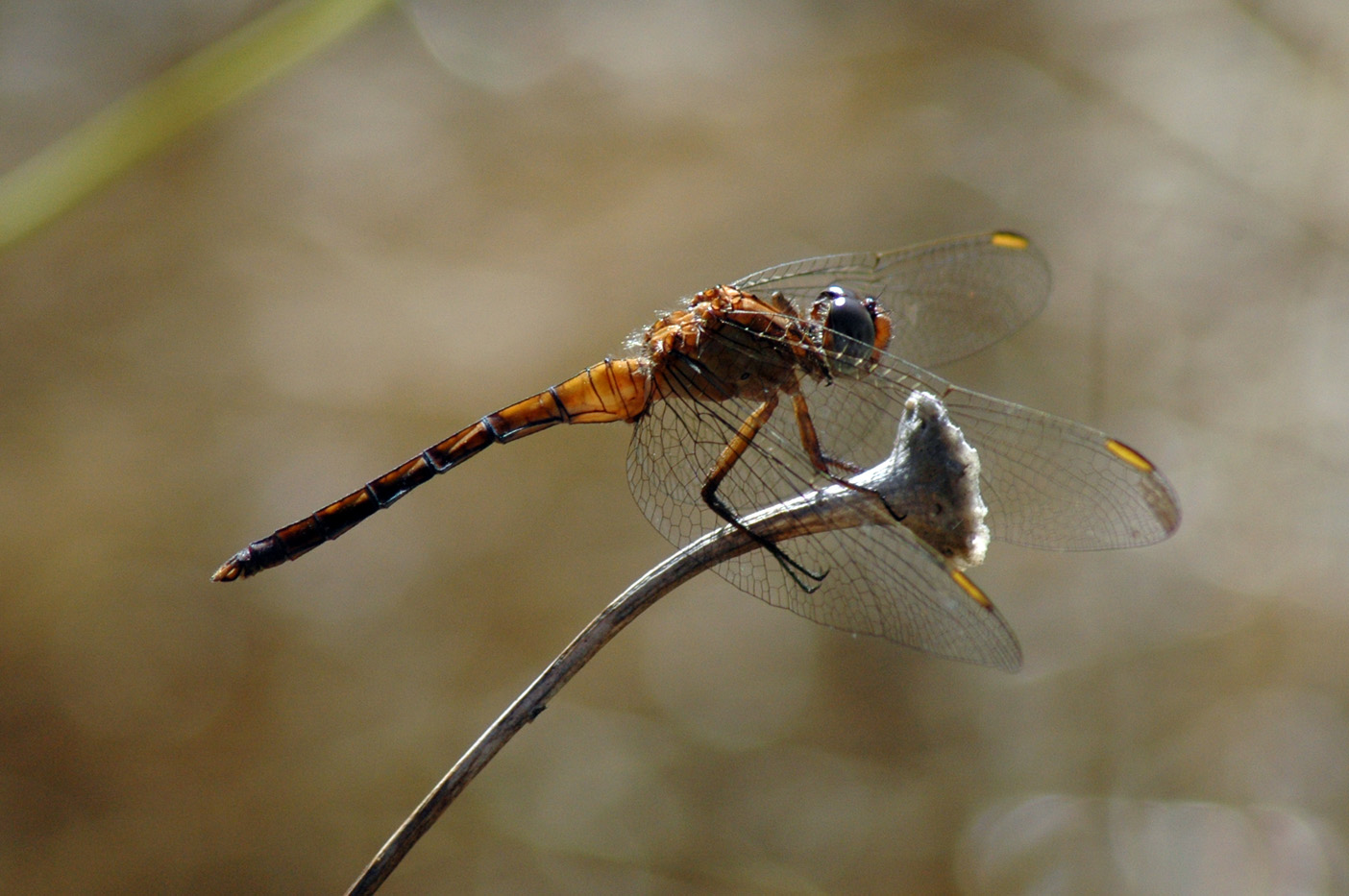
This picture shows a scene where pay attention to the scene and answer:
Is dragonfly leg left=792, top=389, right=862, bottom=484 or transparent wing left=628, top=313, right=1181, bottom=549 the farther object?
dragonfly leg left=792, top=389, right=862, bottom=484

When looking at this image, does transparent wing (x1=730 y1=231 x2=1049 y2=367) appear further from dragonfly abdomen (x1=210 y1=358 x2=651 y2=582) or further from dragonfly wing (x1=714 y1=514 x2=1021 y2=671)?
dragonfly wing (x1=714 y1=514 x2=1021 y2=671)

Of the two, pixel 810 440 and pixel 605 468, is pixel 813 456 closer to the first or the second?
pixel 810 440

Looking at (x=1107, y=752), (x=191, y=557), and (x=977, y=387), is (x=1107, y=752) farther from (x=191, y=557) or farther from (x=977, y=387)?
(x=191, y=557)

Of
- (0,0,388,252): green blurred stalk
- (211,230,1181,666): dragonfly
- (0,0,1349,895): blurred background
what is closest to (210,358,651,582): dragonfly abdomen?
(211,230,1181,666): dragonfly

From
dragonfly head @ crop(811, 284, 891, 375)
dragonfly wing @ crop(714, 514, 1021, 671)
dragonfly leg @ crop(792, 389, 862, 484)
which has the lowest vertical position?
dragonfly wing @ crop(714, 514, 1021, 671)

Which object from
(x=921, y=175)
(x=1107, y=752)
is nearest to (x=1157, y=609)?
(x=1107, y=752)
